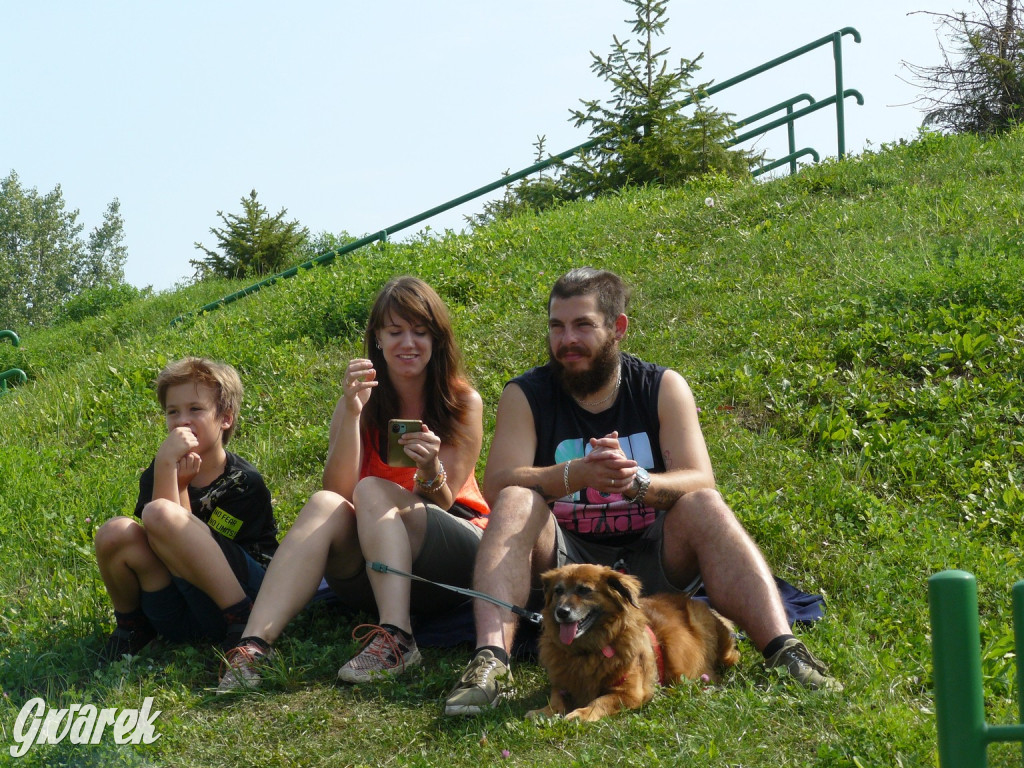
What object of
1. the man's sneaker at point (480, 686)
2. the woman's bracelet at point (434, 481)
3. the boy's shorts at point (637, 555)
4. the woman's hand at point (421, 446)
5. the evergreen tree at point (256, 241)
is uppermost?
the evergreen tree at point (256, 241)

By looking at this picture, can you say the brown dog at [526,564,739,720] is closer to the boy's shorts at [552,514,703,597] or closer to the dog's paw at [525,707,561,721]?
the dog's paw at [525,707,561,721]

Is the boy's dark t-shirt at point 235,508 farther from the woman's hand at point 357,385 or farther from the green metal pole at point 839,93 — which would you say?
the green metal pole at point 839,93

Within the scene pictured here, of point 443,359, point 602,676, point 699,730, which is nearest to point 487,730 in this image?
point 602,676

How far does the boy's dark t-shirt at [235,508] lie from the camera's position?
14.3ft

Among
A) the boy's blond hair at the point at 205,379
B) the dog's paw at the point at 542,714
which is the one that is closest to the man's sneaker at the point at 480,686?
the dog's paw at the point at 542,714

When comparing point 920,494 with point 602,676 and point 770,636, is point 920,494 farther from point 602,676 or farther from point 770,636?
point 602,676

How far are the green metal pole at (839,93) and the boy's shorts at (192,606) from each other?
9.84 m

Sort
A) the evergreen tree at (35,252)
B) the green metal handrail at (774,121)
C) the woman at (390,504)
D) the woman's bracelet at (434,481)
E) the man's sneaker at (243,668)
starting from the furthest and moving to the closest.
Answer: the evergreen tree at (35,252), the green metal handrail at (774,121), the woman's bracelet at (434,481), the woman at (390,504), the man's sneaker at (243,668)

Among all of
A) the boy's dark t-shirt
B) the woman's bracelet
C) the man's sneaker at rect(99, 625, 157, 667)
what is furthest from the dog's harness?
the man's sneaker at rect(99, 625, 157, 667)

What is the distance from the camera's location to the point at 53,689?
158 inches

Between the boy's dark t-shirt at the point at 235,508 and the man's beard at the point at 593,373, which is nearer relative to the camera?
the man's beard at the point at 593,373

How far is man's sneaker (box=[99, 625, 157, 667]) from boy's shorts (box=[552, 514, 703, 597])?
190 cm

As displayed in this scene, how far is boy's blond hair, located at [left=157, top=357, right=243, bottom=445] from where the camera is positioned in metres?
4.36

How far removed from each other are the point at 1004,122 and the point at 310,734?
14.5 m
